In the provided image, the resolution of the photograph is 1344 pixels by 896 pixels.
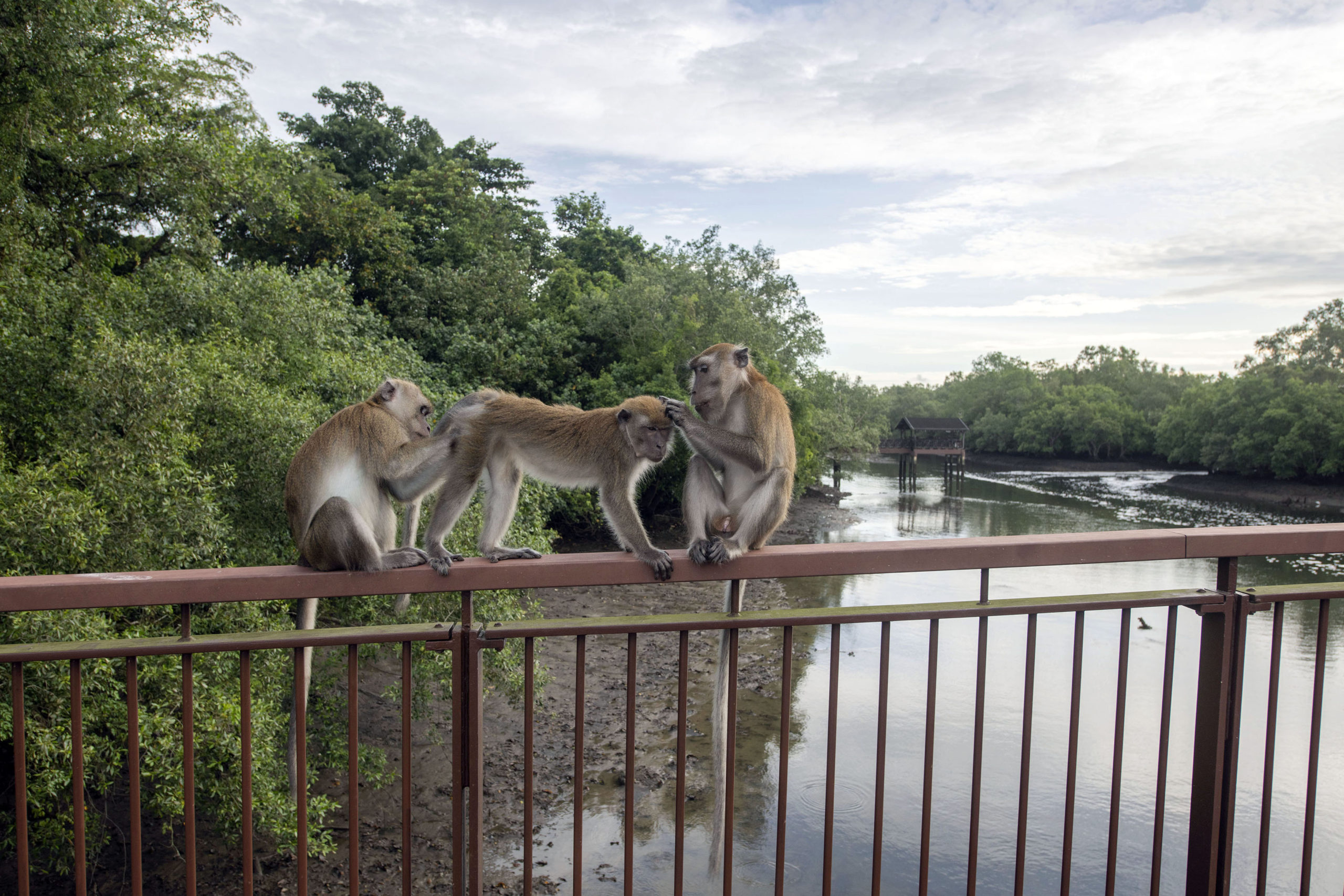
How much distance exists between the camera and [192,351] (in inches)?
326

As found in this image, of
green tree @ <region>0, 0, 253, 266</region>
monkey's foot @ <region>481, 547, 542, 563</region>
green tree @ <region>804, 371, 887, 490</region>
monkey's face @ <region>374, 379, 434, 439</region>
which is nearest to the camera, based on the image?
monkey's foot @ <region>481, 547, 542, 563</region>

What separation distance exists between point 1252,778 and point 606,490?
11670 mm

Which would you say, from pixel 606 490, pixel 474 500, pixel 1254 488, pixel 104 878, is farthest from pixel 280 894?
pixel 1254 488

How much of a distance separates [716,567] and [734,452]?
4.02ft

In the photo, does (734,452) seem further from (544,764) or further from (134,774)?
(544,764)

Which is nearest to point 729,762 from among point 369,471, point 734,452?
point 734,452

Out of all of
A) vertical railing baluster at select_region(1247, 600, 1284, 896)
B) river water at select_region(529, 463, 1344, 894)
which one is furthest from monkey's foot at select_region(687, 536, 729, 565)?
river water at select_region(529, 463, 1344, 894)

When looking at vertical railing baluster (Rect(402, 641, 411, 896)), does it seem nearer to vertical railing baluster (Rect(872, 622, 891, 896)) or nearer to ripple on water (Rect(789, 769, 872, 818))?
vertical railing baluster (Rect(872, 622, 891, 896))

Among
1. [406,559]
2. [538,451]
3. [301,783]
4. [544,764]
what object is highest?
[538,451]

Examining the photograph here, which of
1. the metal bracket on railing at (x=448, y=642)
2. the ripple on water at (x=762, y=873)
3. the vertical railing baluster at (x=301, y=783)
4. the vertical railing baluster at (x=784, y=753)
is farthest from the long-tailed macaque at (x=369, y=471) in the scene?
the ripple on water at (x=762, y=873)

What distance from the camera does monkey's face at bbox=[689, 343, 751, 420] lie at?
11.8 ft

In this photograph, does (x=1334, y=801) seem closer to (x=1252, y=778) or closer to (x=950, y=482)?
(x=1252, y=778)

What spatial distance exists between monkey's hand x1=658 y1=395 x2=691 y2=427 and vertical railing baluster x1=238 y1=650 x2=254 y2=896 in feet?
5.57

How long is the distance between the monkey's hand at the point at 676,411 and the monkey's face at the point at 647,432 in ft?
0.20
